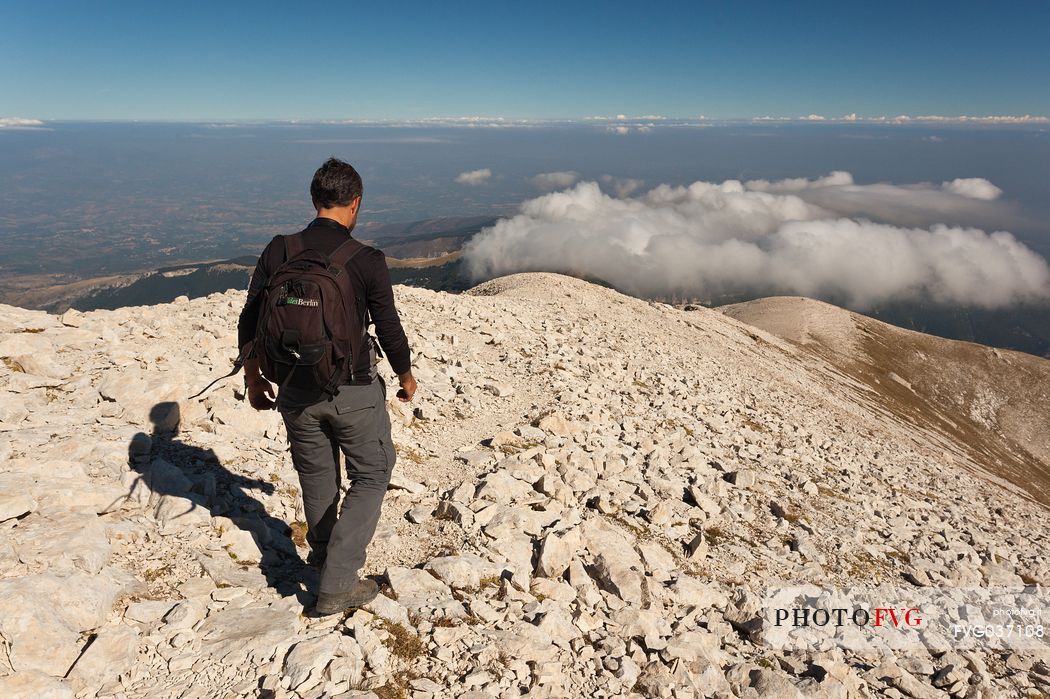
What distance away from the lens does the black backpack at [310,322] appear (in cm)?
460

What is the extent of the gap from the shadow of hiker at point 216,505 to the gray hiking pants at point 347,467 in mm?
774

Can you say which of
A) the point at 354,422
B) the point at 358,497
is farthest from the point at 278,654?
the point at 354,422

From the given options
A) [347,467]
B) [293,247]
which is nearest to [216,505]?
[347,467]

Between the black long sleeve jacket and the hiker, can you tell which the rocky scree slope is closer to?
the hiker

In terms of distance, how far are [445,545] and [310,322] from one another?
422 centimetres

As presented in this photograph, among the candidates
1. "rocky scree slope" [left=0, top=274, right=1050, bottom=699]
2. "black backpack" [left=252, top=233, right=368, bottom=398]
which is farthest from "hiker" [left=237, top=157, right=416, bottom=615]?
"rocky scree slope" [left=0, top=274, right=1050, bottom=699]

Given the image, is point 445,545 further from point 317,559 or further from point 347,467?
point 347,467

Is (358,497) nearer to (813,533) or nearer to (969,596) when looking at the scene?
(813,533)

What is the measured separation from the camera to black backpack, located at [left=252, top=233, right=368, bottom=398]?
4602mm

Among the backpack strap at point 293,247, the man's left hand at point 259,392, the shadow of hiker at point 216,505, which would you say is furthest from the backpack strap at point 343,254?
the shadow of hiker at point 216,505

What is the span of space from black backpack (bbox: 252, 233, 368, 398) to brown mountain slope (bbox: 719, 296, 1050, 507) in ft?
277

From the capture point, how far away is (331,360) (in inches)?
187

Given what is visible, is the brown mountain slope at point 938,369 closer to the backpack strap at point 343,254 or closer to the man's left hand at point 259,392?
the backpack strap at point 343,254

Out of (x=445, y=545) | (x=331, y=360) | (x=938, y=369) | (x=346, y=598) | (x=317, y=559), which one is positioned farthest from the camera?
(x=938, y=369)
